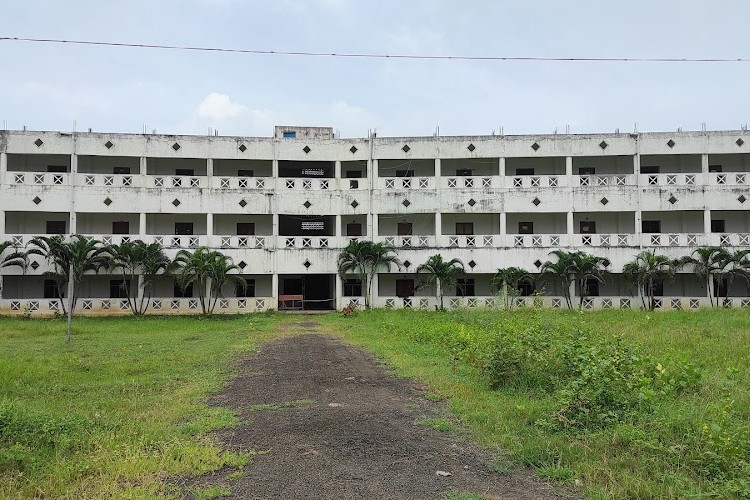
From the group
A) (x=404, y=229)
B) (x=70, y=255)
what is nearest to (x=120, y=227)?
(x=70, y=255)

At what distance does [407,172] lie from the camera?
3036cm

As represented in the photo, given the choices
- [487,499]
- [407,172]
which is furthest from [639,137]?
[487,499]

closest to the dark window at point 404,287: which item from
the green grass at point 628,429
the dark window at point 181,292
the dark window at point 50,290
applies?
the dark window at point 181,292

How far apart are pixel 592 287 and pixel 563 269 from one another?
3.48 meters

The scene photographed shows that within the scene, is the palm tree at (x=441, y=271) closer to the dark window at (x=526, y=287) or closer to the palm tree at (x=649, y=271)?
the dark window at (x=526, y=287)

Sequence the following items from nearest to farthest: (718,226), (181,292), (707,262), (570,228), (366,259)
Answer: (707,262), (366,259), (570,228), (718,226), (181,292)

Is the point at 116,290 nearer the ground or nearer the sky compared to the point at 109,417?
nearer the sky

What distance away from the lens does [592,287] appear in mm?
29125

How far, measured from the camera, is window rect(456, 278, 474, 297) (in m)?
29.3

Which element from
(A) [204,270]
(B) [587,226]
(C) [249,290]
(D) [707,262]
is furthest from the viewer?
(C) [249,290]

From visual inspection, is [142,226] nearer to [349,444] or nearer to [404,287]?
[404,287]

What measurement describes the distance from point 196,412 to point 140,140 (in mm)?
23714

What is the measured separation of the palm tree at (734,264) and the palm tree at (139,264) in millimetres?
24434

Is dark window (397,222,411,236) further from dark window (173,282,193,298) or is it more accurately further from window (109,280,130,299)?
window (109,280,130,299)
